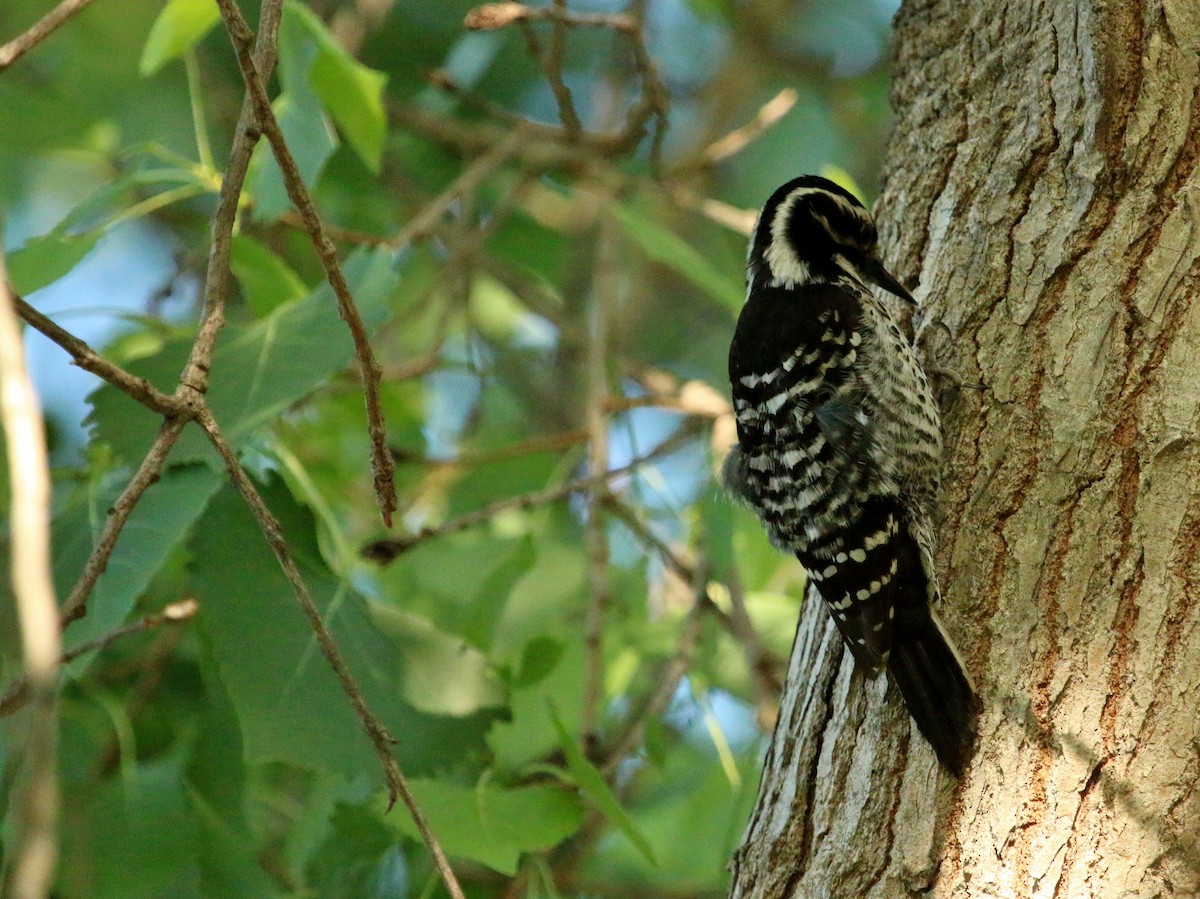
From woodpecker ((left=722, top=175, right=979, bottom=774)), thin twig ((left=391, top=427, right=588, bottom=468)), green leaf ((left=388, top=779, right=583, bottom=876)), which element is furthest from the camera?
thin twig ((left=391, top=427, right=588, bottom=468))

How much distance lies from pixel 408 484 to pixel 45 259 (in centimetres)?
167

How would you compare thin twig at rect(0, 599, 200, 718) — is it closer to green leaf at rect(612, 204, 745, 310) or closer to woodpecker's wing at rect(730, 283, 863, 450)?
woodpecker's wing at rect(730, 283, 863, 450)

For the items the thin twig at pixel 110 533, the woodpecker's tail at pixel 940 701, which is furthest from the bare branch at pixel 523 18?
the woodpecker's tail at pixel 940 701

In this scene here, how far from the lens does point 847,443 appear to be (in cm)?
231

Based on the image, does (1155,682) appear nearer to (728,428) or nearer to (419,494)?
(728,428)

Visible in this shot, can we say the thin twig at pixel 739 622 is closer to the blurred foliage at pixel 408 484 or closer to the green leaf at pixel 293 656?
the blurred foliage at pixel 408 484

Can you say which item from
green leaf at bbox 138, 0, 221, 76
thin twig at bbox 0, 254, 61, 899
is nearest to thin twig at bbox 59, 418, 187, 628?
thin twig at bbox 0, 254, 61, 899

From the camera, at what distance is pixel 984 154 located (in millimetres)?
2115

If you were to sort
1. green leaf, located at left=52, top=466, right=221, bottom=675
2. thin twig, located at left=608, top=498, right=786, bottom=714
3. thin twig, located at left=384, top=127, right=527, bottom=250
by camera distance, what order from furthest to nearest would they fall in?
thin twig, located at left=384, top=127, right=527, bottom=250
thin twig, located at left=608, top=498, right=786, bottom=714
green leaf, located at left=52, top=466, right=221, bottom=675

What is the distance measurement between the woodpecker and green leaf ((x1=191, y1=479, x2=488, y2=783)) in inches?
32.4

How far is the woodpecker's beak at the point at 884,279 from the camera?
2.24 m

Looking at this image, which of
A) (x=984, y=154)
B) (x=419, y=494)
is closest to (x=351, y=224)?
(x=419, y=494)

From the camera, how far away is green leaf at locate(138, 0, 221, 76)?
104 inches

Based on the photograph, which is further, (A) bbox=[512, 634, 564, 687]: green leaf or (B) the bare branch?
(A) bbox=[512, 634, 564, 687]: green leaf
